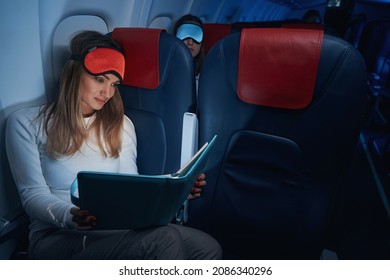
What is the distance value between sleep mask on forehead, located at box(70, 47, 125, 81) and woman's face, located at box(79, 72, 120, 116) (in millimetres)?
32

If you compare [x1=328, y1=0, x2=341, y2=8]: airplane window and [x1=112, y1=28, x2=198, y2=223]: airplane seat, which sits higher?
[x1=328, y1=0, x2=341, y2=8]: airplane window

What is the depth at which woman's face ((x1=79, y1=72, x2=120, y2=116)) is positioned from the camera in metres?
1.17

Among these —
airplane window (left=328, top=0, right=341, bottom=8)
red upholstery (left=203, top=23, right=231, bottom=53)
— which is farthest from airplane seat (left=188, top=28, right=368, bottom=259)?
airplane window (left=328, top=0, right=341, bottom=8)

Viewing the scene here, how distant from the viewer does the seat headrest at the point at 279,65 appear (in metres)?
0.94

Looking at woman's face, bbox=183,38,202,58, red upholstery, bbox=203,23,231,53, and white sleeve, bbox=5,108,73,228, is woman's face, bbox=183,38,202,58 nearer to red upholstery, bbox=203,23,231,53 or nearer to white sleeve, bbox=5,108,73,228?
red upholstery, bbox=203,23,231,53

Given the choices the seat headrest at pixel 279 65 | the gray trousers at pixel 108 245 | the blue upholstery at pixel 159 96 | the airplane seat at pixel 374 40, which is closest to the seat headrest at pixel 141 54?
the blue upholstery at pixel 159 96

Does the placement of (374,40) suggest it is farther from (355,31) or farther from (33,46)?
(33,46)

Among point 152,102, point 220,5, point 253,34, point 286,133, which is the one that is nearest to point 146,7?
point 152,102

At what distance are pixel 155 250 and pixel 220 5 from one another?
4.13 m

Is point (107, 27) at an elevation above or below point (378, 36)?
below

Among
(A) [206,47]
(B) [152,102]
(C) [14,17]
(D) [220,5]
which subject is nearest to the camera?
(C) [14,17]

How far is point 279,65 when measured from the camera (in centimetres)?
98

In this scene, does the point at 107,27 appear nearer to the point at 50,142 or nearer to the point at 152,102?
the point at 152,102

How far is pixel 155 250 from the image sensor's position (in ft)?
3.47
